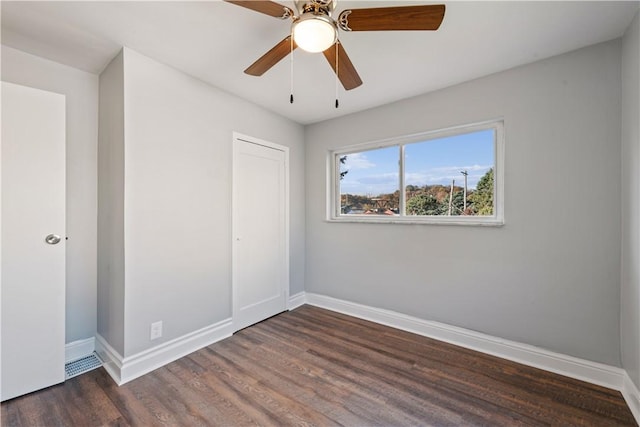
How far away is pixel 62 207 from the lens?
1.95 metres

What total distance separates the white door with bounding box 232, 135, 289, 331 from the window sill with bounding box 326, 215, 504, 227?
2.35ft

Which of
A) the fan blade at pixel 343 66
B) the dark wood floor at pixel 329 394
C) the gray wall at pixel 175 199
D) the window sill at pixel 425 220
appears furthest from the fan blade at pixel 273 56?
the dark wood floor at pixel 329 394

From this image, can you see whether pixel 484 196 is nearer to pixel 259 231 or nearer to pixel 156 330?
pixel 259 231

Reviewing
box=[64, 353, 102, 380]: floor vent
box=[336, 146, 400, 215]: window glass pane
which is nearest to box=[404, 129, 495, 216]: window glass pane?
box=[336, 146, 400, 215]: window glass pane

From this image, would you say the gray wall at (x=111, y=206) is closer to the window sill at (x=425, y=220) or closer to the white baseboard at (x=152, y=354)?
the white baseboard at (x=152, y=354)

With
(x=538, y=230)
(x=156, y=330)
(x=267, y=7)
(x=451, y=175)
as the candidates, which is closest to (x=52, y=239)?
(x=156, y=330)

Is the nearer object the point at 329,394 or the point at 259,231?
the point at 329,394

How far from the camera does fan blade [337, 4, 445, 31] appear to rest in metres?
1.26

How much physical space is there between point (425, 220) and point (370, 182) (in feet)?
2.68

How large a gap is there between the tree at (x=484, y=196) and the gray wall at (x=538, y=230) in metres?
0.17

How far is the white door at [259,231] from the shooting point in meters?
2.83

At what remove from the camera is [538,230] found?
2146 mm

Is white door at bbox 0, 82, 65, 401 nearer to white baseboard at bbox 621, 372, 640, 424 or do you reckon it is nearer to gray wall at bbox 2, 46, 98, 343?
gray wall at bbox 2, 46, 98, 343

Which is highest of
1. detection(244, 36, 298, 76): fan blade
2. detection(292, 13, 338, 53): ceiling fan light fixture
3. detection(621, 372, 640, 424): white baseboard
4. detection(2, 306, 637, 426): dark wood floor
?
detection(244, 36, 298, 76): fan blade
